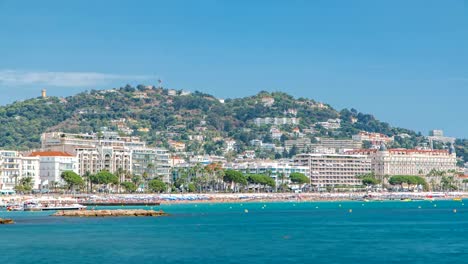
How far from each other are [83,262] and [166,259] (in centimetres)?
491

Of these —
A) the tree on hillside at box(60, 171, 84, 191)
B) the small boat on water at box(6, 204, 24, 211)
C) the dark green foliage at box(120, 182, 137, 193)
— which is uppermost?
the tree on hillside at box(60, 171, 84, 191)

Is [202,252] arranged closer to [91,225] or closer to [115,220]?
[91,225]

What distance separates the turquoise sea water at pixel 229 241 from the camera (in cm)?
6412

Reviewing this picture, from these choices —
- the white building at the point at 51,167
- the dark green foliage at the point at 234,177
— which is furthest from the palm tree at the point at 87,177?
the dark green foliage at the point at 234,177

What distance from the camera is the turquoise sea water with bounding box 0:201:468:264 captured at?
210ft

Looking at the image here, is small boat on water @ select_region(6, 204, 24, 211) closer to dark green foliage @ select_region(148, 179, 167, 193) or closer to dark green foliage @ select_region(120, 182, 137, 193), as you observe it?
dark green foliage @ select_region(120, 182, 137, 193)

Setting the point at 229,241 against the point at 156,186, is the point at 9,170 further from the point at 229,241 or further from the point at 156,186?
the point at 229,241

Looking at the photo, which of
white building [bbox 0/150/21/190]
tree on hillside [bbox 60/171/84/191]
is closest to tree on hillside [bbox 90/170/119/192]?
tree on hillside [bbox 60/171/84/191]

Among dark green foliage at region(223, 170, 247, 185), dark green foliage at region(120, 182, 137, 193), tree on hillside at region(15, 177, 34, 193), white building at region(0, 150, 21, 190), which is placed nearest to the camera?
tree on hillside at region(15, 177, 34, 193)

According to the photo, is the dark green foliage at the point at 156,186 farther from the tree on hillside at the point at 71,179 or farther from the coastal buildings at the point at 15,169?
the coastal buildings at the point at 15,169

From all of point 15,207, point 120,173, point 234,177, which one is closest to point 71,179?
point 120,173

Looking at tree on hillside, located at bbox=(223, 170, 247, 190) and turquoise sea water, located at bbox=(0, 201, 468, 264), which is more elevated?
tree on hillside, located at bbox=(223, 170, 247, 190)

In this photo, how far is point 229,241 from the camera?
76.4m

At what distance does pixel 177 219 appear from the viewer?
353 feet
